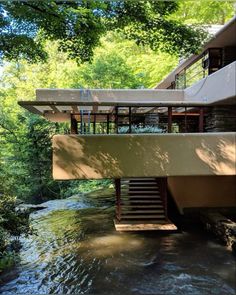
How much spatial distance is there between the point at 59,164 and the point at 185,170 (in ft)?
10.8

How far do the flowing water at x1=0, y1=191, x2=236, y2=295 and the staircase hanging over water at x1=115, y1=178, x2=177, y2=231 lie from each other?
0.98 ft

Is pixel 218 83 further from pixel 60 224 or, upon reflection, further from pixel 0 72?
pixel 0 72

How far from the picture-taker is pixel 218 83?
11.5 metres

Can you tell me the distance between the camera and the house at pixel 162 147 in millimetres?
9016

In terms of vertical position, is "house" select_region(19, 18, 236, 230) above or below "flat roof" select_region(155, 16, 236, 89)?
below

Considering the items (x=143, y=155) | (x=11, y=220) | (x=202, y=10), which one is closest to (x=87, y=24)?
(x=143, y=155)

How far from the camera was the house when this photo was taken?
29.6 ft

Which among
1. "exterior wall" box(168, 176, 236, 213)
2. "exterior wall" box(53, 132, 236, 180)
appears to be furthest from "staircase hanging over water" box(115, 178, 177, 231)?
"exterior wall" box(53, 132, 236, 180)

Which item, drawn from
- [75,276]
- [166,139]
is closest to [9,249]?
[75,276]

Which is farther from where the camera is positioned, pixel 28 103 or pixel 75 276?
pixel 28 103

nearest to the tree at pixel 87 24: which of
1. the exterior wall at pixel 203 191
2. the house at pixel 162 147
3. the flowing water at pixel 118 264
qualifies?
the house at pixel 162 147

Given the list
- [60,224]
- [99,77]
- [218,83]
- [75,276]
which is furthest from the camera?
[99,77]

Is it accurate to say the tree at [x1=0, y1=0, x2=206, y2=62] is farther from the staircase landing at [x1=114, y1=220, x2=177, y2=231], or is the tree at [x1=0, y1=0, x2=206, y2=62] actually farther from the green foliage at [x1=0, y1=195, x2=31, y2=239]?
the staircase landing at [x1=114, y1=220, x2=177, y2=231]

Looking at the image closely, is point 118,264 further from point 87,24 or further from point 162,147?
point 87,24
